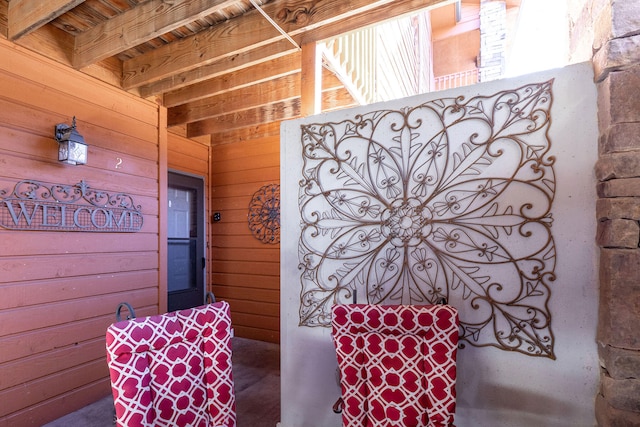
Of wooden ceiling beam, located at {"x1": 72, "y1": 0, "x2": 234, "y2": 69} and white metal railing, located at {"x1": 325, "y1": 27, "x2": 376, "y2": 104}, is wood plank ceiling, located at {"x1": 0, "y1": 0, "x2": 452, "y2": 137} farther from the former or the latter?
white metal railing, located at {"x1": 325, "y1": 27, "x2": 376, "y2": 104}

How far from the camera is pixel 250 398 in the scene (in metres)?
2.55

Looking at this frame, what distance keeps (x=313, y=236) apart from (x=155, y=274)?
6.17ft

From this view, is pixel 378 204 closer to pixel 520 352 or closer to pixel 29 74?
pixel 520 352

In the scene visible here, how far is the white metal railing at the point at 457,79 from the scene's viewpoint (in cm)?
692

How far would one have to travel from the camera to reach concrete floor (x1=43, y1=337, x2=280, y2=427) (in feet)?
7.22

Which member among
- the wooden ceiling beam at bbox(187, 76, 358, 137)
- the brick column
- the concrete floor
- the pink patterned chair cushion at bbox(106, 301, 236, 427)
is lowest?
the concrete floor

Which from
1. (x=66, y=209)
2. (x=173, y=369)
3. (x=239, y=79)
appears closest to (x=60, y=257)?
(x=66, y=209)

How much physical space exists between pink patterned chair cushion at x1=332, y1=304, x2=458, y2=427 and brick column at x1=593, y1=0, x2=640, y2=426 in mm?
516

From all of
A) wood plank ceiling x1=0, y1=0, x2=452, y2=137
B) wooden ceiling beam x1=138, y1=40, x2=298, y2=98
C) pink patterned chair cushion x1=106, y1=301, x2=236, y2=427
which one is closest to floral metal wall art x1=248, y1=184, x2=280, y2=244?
wood plank ceiling x1=0, y1=0, x2=452, y2=137

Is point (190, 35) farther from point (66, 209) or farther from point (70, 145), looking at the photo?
point (66, 209)

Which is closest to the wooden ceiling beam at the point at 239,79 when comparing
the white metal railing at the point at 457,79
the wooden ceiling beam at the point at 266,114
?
the wooden ceiling beam at the point at 266,114

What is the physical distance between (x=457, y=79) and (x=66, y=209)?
7557 millimetres

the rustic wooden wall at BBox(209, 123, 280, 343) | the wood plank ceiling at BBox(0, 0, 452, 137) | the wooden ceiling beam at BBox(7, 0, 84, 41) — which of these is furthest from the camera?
the rustic wooden wall at BBox(209, 123, 280, 343)

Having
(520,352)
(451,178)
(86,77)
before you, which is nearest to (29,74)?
(86,77)
